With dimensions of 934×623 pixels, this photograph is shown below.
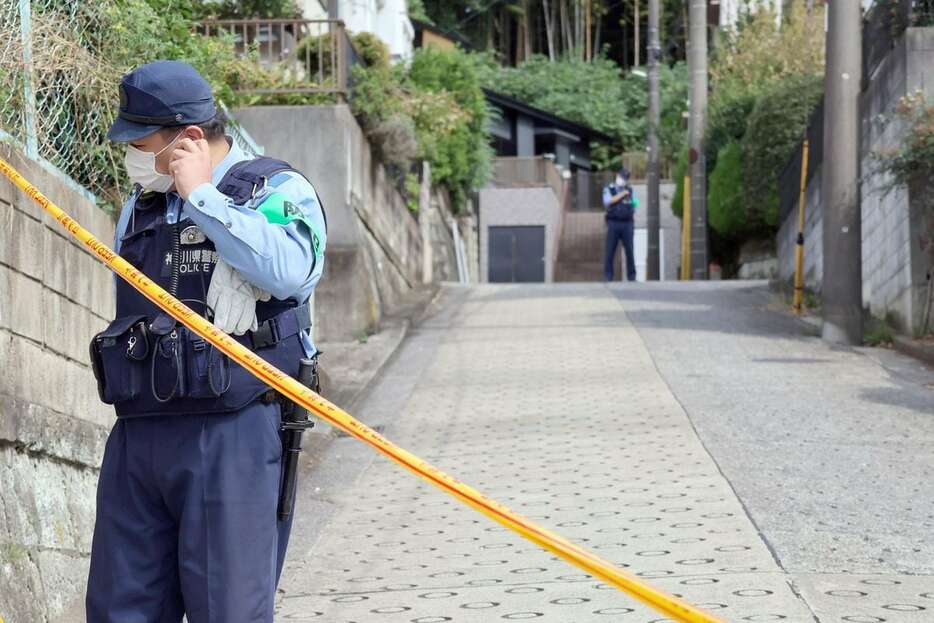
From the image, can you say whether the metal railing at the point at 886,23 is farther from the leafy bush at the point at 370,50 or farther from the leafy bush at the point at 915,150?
the leafy bush at the point at 370,50

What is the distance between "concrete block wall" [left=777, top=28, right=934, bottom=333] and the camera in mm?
12219

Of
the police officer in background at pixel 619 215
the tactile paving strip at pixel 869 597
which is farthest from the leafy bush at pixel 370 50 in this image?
the tactile paving strip at pixel 869 597

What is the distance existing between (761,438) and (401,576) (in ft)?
10.8

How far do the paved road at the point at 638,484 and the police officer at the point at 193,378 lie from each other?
1.96 meters

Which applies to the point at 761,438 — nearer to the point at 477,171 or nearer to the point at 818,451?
the point at 818,451

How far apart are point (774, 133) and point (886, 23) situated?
5.88 meters

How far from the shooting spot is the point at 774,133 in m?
19.4

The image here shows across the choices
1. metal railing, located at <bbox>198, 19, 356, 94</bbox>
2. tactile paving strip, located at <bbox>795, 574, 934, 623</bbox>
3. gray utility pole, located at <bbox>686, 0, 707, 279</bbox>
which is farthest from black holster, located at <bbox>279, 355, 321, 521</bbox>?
gray utility pole, located at <bbox>686, 0, 707, 279</bbox>

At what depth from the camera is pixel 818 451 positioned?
7.92m

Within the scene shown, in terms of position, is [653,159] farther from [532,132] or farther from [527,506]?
[527,506]

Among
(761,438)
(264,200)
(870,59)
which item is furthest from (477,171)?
(264,200)

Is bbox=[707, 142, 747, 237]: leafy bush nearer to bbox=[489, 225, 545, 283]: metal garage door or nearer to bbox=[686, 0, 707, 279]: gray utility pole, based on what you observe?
bbox=[686, 0, 707, 279]: gray utility pole

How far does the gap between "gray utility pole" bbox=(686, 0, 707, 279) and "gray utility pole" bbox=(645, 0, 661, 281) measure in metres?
4.41

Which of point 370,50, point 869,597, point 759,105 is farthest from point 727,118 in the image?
point 869,597
